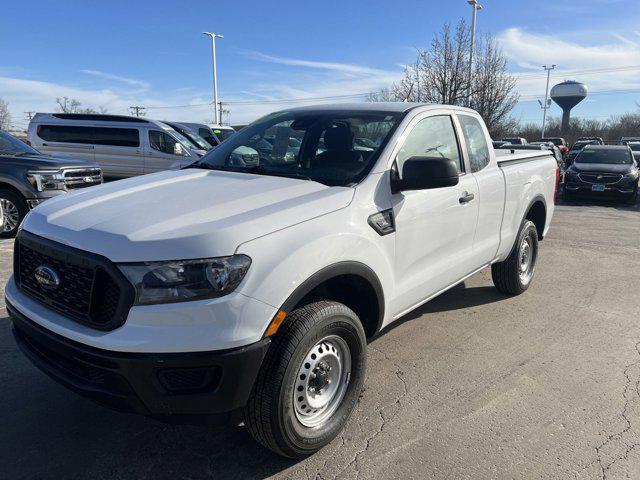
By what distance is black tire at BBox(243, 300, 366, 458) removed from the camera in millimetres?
2285

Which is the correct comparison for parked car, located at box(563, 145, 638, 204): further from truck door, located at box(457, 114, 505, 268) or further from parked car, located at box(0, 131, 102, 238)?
parked car, located at box(0, 131, 102, 238)

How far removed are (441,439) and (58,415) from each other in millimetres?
2322

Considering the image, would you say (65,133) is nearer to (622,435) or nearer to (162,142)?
(162,142)

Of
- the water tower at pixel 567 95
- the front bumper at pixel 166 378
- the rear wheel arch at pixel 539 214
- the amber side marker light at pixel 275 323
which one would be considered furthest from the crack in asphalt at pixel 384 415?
the water tower at pixel 567 95

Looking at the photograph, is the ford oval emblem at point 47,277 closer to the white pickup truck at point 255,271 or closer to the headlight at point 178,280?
the white pickup truck at point 255,271

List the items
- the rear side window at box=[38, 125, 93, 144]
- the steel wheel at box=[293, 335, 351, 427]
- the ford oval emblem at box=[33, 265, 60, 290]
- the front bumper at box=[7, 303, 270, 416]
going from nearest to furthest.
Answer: the front bumper at box=[7, 303, 270, 416], the ford oval emblem at box=[33, 265, 60, 290], the steel wheel at box=[293, 335, 351, 427], the rear side window at box=[38, 125, 93, 144]

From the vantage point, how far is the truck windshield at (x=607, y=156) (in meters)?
14.7

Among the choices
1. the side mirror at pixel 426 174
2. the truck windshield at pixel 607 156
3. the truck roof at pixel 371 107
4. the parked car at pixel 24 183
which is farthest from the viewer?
the truck windshield at pixel 607 156

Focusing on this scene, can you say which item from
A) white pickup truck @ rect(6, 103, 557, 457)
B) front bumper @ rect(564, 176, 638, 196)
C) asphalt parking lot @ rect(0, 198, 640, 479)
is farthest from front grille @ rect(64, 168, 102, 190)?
front bumper @ rect(564, 176, 638, 196)

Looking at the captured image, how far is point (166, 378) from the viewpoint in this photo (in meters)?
2.12

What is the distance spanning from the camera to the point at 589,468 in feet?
8.47

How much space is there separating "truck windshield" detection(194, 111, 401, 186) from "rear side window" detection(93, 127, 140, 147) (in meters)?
11.2

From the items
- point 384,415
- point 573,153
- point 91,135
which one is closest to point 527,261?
point 384,415

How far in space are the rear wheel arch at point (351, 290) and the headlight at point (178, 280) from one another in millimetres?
394
